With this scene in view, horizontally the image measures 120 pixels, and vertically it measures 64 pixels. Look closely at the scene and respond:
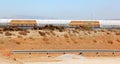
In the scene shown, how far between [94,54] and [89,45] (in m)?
11.2

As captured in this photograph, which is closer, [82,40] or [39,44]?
[39,44]

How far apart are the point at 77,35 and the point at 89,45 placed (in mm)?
10056

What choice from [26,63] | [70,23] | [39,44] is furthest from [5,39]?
[70,23]

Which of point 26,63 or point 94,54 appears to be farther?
point 94,54

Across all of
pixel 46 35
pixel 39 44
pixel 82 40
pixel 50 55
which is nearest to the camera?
pixel 50 55

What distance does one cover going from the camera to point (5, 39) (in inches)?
1932

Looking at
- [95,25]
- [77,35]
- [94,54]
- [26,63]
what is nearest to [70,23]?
[95,25]

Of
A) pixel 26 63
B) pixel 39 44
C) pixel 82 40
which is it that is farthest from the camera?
pixel 82 40

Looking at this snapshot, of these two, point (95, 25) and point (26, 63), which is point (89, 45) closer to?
point (26, 63)

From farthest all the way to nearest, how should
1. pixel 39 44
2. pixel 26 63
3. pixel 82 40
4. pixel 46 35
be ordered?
pixel 46 35
pixel 82 40
pixel 39 44
pixel 26 63

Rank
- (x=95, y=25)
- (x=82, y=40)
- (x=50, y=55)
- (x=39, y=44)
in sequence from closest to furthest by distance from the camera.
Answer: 1. (x=50, y=55)
2. (x=39, y=44)
3. (x=82, y=40)
4. (x=95, y=25)

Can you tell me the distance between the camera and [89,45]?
48.0 m

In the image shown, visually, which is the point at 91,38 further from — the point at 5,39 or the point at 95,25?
the point at 95,25

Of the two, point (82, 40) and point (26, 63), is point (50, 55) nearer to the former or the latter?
point (26, 63)
